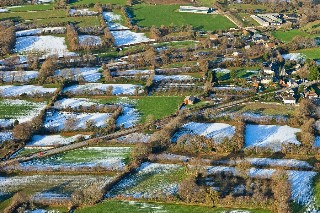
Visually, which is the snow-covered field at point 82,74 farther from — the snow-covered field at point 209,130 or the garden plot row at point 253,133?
the garden plot row at point 253,133

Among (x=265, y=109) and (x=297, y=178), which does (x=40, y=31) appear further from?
(x=297, y=178)

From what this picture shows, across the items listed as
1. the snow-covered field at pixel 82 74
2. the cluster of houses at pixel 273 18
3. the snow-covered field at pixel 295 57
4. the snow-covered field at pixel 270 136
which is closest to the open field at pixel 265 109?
the snow-covered field at pixel 270 136

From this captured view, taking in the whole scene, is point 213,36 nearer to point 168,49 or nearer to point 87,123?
point 168,49

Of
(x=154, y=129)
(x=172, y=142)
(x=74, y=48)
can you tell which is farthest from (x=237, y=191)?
(x=74, y=48)

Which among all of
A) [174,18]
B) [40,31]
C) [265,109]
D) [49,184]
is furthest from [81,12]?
[49,184]

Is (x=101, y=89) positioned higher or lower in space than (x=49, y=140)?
Result: higher
